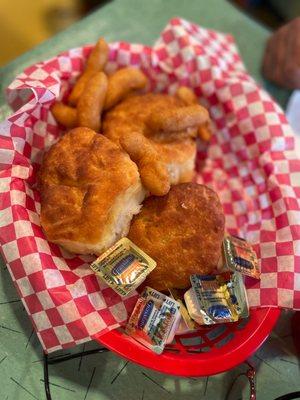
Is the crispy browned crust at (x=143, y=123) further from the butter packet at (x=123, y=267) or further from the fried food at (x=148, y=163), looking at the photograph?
the butter packet at (x=123, y=267)

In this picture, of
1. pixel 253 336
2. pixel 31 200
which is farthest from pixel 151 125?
pixel 253 336

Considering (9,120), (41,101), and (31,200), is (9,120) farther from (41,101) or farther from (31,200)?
(31,200)

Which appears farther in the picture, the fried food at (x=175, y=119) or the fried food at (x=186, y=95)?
the fried food at (x=186, y=95)

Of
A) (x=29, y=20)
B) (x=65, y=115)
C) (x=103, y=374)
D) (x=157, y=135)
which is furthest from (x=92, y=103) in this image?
(x=29, y=20)

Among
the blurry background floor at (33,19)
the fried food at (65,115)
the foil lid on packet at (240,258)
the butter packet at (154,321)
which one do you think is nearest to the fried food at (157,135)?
the fried food at (65,115)

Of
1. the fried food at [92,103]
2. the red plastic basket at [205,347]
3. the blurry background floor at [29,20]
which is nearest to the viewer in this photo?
the red plastic basket at [205,347]

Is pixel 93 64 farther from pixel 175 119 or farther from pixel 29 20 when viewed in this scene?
pixel 29 20

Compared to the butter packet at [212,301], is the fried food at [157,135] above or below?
above

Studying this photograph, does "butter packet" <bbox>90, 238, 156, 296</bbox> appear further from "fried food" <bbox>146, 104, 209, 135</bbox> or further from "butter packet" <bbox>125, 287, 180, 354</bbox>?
"fried food" <bbox>146, 104, 209, 135</bbox>
